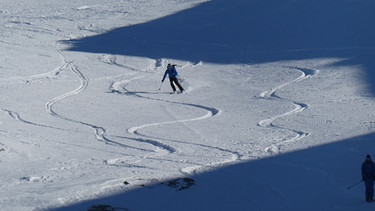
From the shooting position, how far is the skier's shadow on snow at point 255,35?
119ft

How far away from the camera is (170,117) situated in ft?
80.3

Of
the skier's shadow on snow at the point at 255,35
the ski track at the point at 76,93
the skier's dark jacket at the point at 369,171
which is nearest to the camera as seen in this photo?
the skier's dark jacket at the point at 369,171

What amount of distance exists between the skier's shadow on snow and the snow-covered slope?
3.5 inches

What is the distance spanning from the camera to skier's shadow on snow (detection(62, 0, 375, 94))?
119 ft

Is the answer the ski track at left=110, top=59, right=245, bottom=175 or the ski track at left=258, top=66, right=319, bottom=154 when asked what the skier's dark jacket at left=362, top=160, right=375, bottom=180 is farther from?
the ski track at left=258, top=66, right=319, bottom=154

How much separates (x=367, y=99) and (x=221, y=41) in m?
13.8

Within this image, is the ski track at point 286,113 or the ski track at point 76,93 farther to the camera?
the ski track at point 76,93

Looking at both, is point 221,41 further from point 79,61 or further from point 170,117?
point 170,117

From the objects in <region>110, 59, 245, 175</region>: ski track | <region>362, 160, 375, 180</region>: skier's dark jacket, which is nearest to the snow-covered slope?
<region>110, 59, 245, 175</region>: ski track

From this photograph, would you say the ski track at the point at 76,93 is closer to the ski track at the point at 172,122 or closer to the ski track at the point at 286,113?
the ski track at the point at 172,122

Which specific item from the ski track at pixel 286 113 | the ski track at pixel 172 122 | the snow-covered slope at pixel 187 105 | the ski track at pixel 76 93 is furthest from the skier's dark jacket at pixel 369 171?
the ski track at pixel 76 93

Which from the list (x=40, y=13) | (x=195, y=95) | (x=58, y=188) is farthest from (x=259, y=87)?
(x=40, y=13)

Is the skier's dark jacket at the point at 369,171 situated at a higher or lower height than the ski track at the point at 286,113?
higher

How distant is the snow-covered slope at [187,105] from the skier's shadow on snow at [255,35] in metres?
0.09
